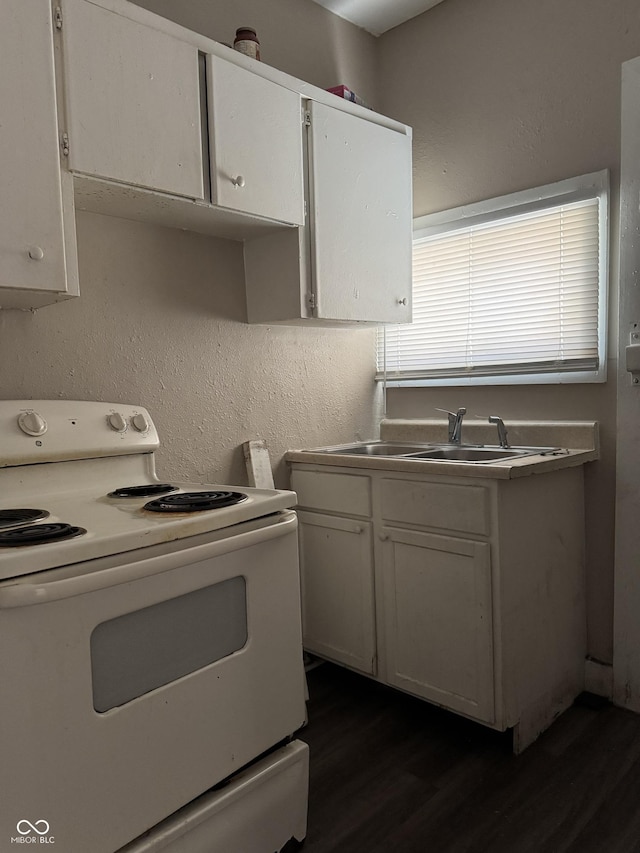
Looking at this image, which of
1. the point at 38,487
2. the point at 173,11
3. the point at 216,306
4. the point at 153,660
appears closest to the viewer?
the point at 153,660

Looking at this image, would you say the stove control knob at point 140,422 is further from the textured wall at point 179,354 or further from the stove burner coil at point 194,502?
the stove burner coil at point 194,502

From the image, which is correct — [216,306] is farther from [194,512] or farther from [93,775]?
[93,775]

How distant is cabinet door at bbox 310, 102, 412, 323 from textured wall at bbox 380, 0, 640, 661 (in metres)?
0.30

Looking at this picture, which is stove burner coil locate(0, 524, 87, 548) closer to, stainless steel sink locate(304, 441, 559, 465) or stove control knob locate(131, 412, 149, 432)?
stove control knob locate(131, 412, 149, 432)

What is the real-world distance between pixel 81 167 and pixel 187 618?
108cm

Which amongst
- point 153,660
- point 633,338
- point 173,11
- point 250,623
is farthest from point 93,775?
point 173,11

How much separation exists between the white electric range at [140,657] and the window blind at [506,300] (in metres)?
1.34

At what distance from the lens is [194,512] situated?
134 cm

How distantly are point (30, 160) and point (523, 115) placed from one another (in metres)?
1.82

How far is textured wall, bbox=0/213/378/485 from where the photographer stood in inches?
71.1

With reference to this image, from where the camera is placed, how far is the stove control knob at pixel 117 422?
69.9 inches

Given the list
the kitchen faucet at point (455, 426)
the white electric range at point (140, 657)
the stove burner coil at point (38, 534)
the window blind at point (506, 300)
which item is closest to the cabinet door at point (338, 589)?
the kitchen faucet at point (455, 426)

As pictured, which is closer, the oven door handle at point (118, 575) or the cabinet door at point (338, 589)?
the oven door handle at point (118, 575)

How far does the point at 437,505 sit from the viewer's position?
6.56 feet
